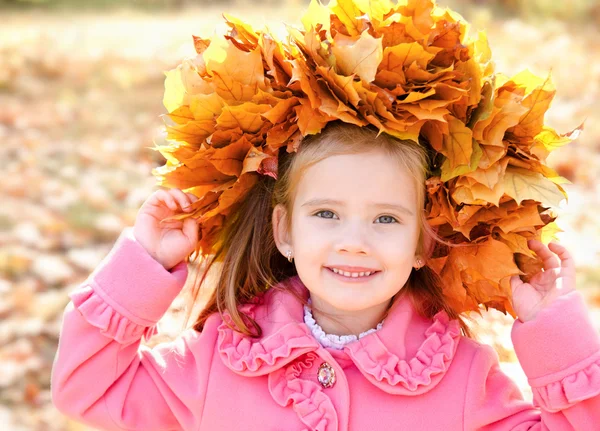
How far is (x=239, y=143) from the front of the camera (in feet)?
6.86

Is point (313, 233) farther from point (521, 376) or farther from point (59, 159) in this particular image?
point (59, 159)

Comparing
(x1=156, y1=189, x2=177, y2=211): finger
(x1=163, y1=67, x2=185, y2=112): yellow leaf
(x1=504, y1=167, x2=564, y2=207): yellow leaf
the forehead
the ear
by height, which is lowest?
the ear

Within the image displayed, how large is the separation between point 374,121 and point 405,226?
0.99 feet

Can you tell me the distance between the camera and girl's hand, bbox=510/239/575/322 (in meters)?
2.02

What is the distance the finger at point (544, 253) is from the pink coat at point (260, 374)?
17 centimetres

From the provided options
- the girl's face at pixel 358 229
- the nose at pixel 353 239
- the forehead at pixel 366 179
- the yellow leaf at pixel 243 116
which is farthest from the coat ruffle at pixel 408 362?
the yellow leaf at pixel 243 116

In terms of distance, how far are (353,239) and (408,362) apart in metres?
0.35

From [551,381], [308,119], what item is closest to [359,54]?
[308,119]

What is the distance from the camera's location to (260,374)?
213cm

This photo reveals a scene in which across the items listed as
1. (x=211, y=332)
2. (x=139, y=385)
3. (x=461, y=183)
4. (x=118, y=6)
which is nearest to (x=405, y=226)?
(x=461, y=183)

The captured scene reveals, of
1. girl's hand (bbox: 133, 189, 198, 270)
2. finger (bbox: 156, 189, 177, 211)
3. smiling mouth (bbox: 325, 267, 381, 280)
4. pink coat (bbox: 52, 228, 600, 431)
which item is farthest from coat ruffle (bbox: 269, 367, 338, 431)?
finger (bbox: 156, 189, 177, 211)

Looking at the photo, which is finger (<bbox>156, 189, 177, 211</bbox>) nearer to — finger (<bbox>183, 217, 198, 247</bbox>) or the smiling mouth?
finger (<bbox>183, 217, 198, 247</bbox>)

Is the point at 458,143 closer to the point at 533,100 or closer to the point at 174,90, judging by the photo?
the point at 533,100

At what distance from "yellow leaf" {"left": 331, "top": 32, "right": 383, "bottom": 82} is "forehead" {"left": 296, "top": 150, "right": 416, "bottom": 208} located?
22cm
